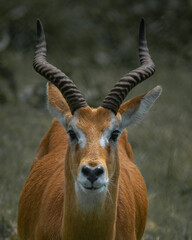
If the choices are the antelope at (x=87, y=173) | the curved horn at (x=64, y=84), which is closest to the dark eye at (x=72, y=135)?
the antelope at (x=87, y=173)

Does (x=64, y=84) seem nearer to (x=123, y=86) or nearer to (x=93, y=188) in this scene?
(x=123, y=86)

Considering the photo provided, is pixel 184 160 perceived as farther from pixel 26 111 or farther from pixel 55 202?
pixel 55 202

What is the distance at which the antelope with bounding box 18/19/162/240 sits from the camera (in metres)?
4.34

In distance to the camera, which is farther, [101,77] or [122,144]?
[101,77]

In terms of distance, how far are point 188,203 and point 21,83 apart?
800 cm

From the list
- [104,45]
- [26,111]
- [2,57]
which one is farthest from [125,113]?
[104,45]

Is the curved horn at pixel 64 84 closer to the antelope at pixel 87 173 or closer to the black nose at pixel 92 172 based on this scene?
the antelope at pixel 87 173

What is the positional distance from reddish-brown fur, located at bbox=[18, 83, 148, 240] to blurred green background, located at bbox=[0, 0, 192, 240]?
1222mm

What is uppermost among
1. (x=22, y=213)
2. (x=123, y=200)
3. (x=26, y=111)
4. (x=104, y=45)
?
(x=104, y=45)

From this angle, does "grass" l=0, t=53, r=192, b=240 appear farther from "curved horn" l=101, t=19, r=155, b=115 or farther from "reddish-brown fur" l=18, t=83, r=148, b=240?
"curved horn" l=101, t=19, r=155, b=115

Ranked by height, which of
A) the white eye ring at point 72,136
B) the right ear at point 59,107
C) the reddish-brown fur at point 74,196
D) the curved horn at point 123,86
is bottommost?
the reddish-brown fur at point 74,196

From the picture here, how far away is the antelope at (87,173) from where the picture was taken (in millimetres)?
4340

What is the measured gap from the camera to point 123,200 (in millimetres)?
5328

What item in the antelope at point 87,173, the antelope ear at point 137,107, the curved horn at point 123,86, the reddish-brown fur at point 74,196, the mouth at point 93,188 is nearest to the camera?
the mouth at point 93,188
